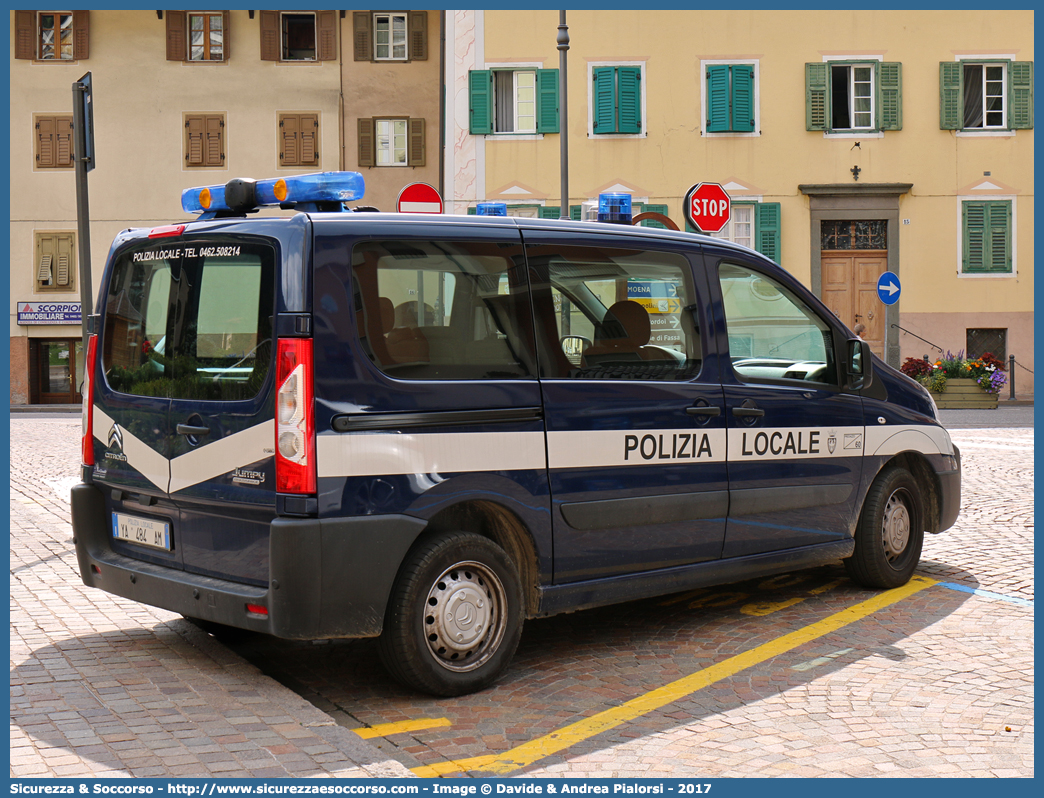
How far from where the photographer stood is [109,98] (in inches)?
1236

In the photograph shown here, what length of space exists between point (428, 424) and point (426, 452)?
106mm

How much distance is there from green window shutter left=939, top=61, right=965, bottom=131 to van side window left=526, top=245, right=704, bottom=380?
24.6 m

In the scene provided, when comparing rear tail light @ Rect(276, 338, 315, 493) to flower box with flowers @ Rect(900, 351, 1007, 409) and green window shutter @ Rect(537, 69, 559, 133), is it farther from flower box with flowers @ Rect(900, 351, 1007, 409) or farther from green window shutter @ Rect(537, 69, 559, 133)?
green window shutter @ Rect(537, 69, 559, 133)

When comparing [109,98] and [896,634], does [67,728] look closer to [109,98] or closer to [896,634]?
[896,634]

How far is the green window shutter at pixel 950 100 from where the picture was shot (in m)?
27.8

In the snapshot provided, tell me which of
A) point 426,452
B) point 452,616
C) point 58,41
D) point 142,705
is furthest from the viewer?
point 58,41

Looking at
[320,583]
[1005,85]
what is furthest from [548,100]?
[320,583]

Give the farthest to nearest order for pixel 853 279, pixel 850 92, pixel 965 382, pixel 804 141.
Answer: pixel 853 279 < pixel 850 92 < pixel 804 141 < pixel 965 382

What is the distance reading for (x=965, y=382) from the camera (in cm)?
2528

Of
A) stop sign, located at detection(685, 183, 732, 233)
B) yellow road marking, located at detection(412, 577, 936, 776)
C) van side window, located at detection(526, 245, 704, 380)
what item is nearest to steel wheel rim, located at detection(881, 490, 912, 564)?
yellow road marking, located at detection(412, 577, 936, 776)

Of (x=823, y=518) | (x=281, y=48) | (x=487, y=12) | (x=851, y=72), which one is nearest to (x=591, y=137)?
(x=487, y=12)

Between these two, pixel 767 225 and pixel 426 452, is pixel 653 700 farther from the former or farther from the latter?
pixel 767 225

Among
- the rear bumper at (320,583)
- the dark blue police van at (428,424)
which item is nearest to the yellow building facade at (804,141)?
the dark blue police van at (428,424)

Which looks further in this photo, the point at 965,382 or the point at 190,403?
A: the point at 965,382
